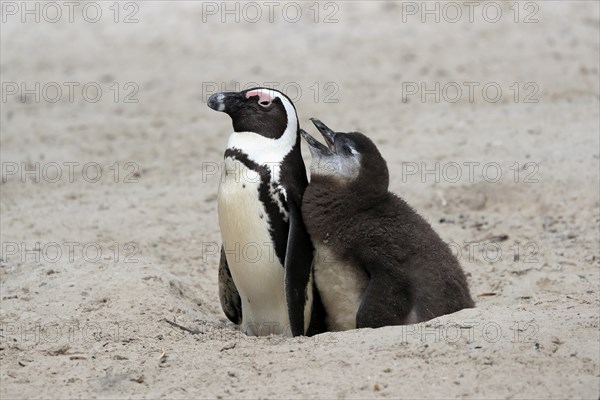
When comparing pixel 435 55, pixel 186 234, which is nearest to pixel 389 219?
pixel 186 234

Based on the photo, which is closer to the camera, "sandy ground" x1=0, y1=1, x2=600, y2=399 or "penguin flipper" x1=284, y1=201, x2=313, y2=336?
"sandy ground" x1=0, y1=1, x2=600, y2=399

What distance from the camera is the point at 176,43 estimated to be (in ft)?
42.2

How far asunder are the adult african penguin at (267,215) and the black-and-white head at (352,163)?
0.63ft

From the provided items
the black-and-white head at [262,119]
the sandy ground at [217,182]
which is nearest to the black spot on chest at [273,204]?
the black-and-white head at [262,119]

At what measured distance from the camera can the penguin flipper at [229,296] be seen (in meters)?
5.99

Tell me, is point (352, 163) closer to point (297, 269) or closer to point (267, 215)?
point (267, 215)

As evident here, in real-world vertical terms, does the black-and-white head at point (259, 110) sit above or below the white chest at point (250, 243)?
above

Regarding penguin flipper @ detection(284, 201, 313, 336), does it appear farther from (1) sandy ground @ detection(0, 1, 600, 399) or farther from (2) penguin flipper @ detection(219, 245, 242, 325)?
(2) penguin flipper @ detection(219, 245, 242, 325)

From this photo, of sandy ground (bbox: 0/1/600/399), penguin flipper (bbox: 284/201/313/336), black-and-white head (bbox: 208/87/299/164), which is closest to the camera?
sandy ground (bbox: 0/1/600/399)

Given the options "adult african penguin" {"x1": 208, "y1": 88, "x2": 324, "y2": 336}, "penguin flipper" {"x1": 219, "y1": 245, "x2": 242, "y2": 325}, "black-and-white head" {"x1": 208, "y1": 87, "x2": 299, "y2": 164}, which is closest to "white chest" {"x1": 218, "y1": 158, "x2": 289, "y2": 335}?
"adult african penguin" {"x1": 208, "y1": 88, "x2": 324, "y2": 336}

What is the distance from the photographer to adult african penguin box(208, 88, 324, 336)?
5348 mm

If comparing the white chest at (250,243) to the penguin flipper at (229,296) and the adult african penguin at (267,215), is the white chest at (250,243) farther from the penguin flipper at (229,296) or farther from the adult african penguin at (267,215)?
the penguin flipper at (229,296)

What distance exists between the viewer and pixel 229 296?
238 inches

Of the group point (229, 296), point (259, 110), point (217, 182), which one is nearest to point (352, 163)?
point (259, 110)
